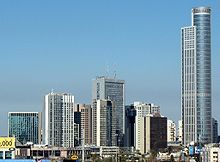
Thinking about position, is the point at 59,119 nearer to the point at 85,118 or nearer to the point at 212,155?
the point at 85,118

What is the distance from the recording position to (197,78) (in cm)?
15438

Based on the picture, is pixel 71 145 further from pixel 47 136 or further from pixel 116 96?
pixel 116 96

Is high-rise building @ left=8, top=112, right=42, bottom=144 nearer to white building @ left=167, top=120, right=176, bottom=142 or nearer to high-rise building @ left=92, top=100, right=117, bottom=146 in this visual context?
high-rise building @ left=92, top=100, right=117, bottom=146

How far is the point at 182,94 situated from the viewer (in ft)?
518

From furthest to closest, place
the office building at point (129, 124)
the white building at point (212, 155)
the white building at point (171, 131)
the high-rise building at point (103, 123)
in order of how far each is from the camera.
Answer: the white building at point (171, 131)
the office building at point (129, 124)
the high-rise building at point (103, 123)
the white building at point (212, 155)

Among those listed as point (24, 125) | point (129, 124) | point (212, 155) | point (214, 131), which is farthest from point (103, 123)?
point (212, 155)

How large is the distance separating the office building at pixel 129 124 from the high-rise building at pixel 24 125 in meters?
18.4

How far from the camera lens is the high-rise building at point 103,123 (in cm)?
14438

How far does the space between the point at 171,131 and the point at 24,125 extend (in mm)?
32496

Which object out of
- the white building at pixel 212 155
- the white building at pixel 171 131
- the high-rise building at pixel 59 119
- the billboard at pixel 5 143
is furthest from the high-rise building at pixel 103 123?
the billboard at pixel 5 143

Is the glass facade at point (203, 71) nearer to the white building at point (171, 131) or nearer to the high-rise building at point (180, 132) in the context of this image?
the white building at point (171, 131)

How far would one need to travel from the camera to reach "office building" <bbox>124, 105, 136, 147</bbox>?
477ft

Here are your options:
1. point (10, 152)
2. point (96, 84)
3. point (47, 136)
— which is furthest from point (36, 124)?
point (10, 152)

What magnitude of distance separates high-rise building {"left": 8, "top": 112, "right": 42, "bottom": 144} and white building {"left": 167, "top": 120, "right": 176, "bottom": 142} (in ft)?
89.6
